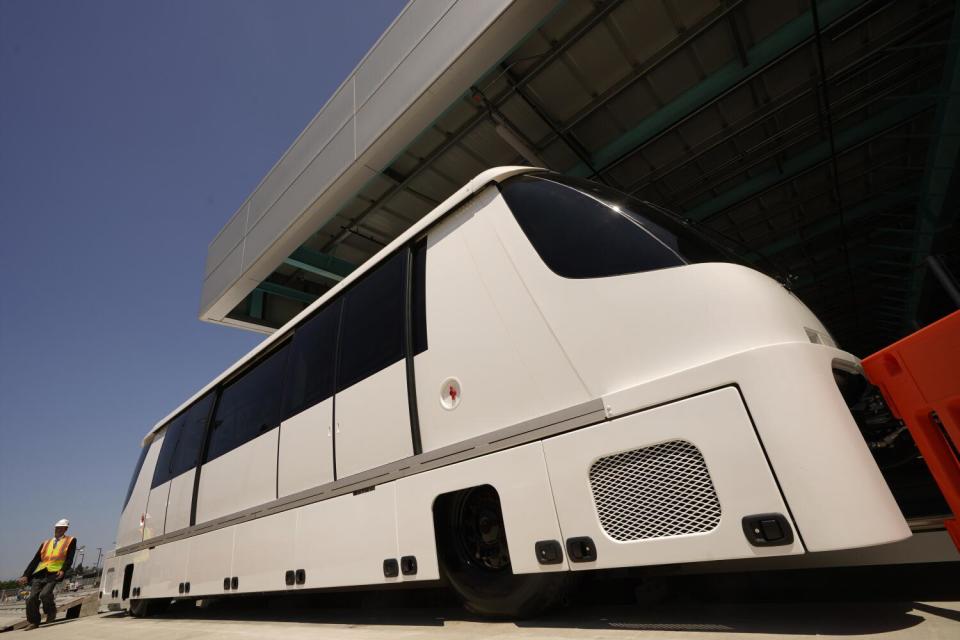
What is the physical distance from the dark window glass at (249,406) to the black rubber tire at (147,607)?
9.43 feet

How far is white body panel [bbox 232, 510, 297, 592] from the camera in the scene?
3104 millimetres

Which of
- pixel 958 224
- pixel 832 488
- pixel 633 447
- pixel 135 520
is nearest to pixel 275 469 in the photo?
pixel 633 447

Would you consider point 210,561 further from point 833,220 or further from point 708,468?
point 833,220

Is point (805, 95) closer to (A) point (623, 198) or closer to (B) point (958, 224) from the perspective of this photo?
(A) point (623, 198)

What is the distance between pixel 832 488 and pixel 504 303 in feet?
4.51

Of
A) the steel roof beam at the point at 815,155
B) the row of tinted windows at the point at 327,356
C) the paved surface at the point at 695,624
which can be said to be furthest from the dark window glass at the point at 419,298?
the steel roof beam at the point at 815,155

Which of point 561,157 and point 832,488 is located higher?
point 561,157

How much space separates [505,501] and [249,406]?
3.28 metres

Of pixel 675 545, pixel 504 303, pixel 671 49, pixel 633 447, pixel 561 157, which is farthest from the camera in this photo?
pixel 561 157

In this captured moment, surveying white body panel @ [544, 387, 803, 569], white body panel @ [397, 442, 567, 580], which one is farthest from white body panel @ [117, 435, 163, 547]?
white body panel @ [544, 387, 803, 569]

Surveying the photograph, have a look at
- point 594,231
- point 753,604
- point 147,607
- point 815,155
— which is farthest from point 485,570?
point 815,155

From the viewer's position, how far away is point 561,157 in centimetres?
667

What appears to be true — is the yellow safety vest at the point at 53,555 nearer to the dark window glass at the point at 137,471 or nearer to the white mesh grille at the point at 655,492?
the dark window glass at the point at 137,471

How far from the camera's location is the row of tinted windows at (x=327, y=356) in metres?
2.80
